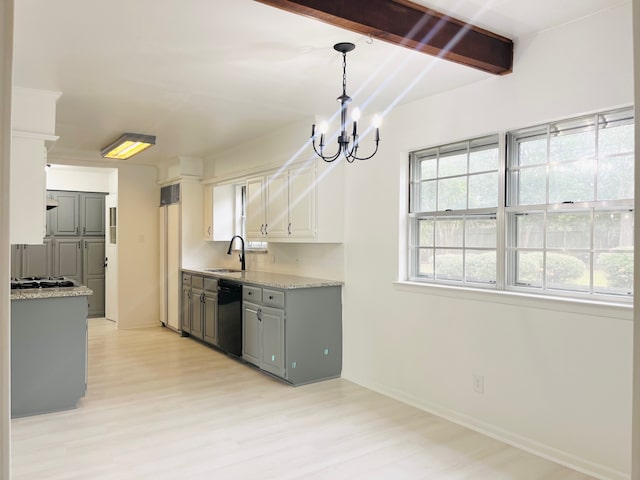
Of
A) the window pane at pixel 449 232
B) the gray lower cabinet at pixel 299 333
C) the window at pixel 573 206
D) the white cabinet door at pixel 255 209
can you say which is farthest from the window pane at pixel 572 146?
the white cabinet door at pixel 255 209

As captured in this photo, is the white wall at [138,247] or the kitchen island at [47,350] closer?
the kitchen island at [47,350]

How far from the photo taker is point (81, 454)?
3.09 m

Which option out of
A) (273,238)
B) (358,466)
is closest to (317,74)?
(273,238)

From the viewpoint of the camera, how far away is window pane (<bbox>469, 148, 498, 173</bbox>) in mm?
3494

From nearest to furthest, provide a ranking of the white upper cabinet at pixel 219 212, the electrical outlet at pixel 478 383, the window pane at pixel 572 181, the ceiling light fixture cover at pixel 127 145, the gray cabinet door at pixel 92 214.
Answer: the window pane at pixel 572 181 < the electrical outlet at pixel 478 383 < the ceiling light fixture cover at pixel 127 145 < the white upper cabinet at pixel 219 212 < the gray cabinet door at pixel 92 214

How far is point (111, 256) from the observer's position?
7793 mm

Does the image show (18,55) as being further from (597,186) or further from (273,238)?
(597,186)

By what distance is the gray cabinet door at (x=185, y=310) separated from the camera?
21.5 ft

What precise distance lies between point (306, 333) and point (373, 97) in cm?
215

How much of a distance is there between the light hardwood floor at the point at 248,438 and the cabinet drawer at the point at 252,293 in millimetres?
755

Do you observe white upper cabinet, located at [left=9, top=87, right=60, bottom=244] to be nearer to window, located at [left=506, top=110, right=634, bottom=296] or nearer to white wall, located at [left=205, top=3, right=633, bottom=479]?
white wall, located at [left=205, top=3, right=633, bottom=479]

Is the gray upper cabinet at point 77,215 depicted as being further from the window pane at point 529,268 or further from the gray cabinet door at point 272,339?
the window pane at point 529,268

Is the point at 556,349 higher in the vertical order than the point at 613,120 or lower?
lower

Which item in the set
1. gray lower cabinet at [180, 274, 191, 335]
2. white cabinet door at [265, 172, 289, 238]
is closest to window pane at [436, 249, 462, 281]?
white cabinet door at [265, 172, 289, 238]
